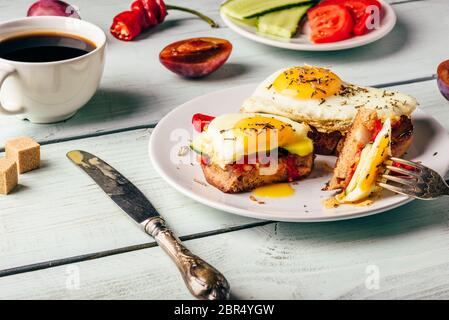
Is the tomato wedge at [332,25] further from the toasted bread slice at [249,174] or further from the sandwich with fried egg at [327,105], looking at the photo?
the toasted bread slice at [249,174]

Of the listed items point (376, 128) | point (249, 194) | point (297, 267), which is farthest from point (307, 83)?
point (297, 267)

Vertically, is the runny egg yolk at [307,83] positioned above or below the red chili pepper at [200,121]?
above

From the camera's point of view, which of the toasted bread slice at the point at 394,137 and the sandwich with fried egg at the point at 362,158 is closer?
the sandwich with fried egg at the point at 362,158

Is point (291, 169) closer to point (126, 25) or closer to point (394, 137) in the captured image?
point (394, 137)

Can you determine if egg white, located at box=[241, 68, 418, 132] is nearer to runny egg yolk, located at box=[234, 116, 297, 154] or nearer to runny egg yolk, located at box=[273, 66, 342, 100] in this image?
runny egg yolk, located at box=[273, 66, 342, 100]

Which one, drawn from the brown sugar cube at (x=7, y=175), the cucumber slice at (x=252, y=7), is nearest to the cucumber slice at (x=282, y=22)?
the cucumber slice at (x=252, y=7)

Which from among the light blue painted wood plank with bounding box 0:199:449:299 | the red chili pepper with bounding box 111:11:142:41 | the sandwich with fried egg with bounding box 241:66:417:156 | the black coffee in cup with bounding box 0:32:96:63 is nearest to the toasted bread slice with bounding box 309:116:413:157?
the sandwich with fried egg with bounding box 241:66:417:156
